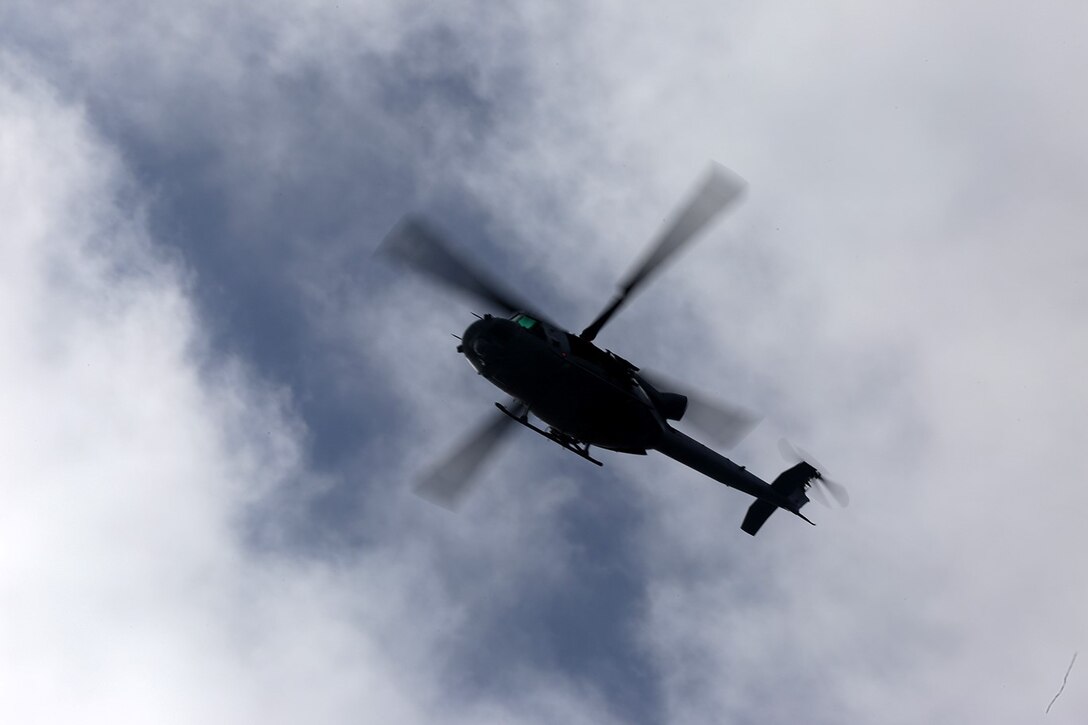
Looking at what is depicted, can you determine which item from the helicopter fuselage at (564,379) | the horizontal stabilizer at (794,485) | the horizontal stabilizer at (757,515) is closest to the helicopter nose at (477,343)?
the helicopter fuselage at (564,379)

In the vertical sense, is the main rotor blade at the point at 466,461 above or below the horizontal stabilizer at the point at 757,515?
below

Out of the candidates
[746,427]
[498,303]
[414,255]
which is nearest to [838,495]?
[746,427]

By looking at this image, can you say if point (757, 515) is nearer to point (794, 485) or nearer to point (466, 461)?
point (794, 485)

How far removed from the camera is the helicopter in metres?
22.4

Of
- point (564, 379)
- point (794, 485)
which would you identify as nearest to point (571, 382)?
point (564, 379)

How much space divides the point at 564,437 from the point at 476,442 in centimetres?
259

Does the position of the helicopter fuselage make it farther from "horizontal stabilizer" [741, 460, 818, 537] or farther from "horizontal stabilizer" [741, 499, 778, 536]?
"horizontal stabilizer" [741, 499, 778, 536]

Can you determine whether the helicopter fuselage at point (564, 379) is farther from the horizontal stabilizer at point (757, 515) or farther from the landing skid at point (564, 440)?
the horizontal stabilizer at point (757, 515)

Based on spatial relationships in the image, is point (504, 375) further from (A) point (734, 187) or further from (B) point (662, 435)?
(A) point (734, 187)

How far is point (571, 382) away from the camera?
23.2m

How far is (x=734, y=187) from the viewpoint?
22188mm

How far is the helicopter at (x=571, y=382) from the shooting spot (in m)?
22.4

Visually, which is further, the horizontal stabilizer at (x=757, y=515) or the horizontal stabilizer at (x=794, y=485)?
the horizontal stabilizer at (x=757, y=515)

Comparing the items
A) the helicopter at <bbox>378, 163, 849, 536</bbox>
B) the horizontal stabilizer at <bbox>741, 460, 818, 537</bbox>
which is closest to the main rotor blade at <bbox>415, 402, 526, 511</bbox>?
the helicopter at <bbox>378, 163, 849, 536</bbox>
